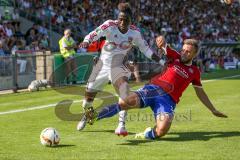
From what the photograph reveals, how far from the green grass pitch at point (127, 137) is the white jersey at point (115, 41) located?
1329mm

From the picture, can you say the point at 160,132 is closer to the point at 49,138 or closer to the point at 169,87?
the point at 169,87

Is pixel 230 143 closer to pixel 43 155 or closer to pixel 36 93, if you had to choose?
pixel 43 155

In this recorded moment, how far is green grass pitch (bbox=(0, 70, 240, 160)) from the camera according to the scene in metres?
8.08

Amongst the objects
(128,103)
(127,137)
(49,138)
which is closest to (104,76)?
(128,103)

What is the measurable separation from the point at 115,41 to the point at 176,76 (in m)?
1.58

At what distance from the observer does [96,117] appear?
964 centimetres

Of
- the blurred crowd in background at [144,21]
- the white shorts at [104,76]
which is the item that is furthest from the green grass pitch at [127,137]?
the blurred crowd in background at [144,21]

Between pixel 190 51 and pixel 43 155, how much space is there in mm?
3081

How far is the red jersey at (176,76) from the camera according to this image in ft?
31.3

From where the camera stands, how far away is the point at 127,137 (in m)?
9.63

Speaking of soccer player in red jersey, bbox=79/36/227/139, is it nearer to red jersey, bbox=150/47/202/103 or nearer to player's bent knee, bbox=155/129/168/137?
red jersey, bbox=150/47/202/103

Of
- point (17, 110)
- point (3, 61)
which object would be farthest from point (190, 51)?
point (3, 61)

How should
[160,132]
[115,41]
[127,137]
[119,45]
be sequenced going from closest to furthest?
[160,132] < [127,137] < [115,41] < [119,45]

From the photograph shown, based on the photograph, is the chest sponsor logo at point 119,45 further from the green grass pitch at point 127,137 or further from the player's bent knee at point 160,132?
the player's bent knee at point 160,132
